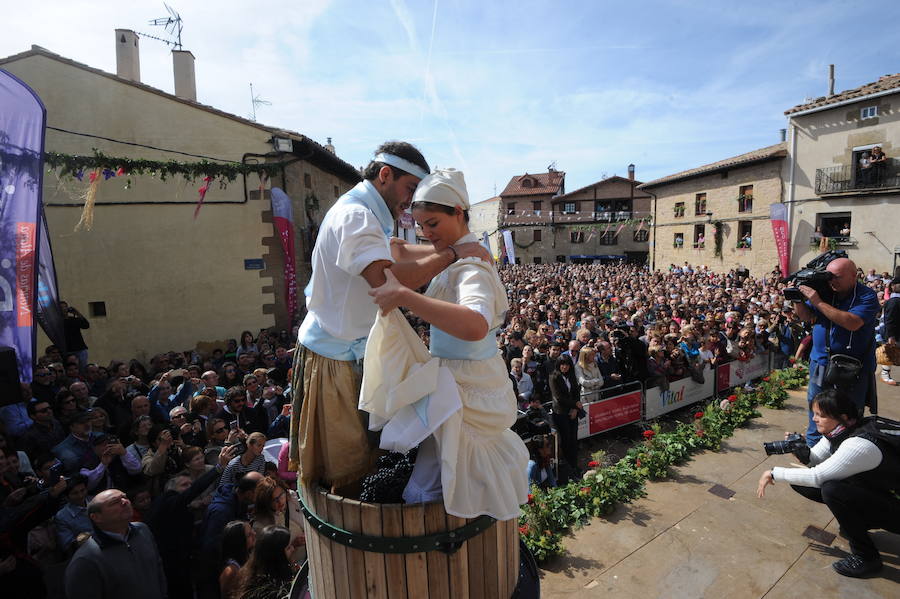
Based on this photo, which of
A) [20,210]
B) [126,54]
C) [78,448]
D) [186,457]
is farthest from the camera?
[126,54]

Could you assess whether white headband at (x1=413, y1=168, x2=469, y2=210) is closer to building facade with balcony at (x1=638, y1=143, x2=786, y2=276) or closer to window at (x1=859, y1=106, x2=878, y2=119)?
window at (x1=859, y1=106, x2=878, y2=119)

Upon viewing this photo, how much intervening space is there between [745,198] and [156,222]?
28.4 metres

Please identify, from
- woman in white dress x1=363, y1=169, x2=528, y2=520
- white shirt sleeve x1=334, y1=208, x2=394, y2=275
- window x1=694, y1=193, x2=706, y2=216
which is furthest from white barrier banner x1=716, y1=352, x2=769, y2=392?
window x1=694, y1=193, x2=706, y2=216

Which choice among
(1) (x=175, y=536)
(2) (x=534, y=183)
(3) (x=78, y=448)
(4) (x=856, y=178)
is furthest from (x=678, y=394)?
(2) (x=534, y=183)

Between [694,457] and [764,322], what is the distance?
789 cm

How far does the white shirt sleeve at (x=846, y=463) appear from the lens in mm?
3123

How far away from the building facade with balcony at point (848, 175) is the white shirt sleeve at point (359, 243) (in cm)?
2306

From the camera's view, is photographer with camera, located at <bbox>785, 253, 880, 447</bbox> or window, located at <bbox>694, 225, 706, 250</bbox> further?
window, located at <bbox>694, 225, 706, 250</bbox>

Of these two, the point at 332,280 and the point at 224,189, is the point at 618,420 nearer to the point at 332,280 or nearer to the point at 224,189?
the point at 332,280

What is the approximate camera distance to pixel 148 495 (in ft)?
14.0

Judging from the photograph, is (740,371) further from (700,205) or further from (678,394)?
(700,205)

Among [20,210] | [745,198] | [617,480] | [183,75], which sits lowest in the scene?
[617,480]

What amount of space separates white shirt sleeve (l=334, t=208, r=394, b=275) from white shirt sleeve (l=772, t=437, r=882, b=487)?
345 centimetres

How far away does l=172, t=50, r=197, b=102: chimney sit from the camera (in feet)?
45.1
